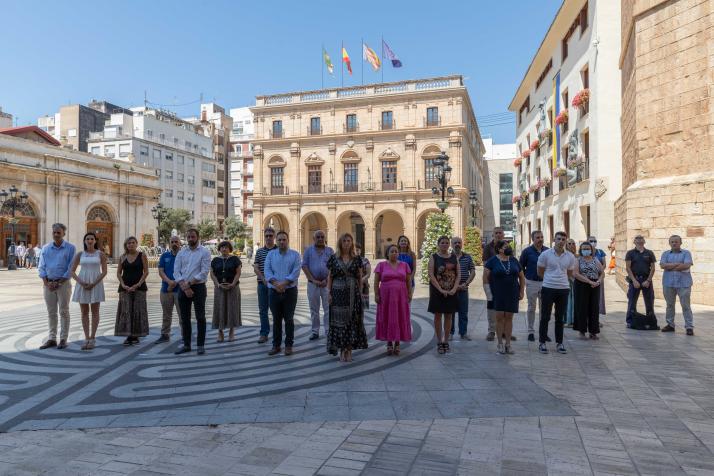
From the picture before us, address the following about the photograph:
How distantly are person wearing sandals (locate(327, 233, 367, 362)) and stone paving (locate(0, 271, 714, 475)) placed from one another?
0.28 m

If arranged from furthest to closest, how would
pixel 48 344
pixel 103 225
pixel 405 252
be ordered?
1. pixel 103 225
2. pixel 405 252
3. pixel 48 344

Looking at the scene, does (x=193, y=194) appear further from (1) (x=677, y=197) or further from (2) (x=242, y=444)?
(2) (x=242, y=444)

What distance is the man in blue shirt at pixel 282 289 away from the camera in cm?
661

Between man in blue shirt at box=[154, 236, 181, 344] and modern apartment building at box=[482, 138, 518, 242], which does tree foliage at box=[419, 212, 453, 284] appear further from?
modern apartment building at box=[482, 138, 518, 242]

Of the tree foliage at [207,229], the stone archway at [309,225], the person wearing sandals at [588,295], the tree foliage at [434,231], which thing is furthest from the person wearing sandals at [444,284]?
the tree foliage at [207,229]

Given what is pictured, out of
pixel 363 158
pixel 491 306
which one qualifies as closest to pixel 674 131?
pixel 491 306

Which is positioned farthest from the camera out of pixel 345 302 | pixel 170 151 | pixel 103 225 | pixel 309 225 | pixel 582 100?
pixel 170 151

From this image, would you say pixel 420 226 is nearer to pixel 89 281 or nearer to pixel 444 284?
pixel 444 284

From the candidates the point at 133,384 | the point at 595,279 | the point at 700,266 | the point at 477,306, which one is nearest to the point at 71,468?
the point at 133,384

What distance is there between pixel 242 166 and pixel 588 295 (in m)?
61.2

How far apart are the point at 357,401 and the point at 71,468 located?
2.33 metres

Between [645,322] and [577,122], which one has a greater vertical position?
[577,122]

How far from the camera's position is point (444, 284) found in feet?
22.2

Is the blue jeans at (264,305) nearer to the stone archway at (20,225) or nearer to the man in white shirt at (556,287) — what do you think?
the man in white shirt at (556,287)
